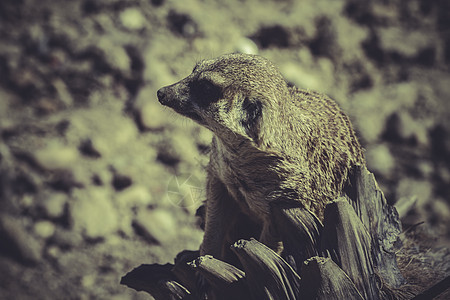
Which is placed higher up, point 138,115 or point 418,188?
point 138,115

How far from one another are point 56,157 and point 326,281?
1984 mm

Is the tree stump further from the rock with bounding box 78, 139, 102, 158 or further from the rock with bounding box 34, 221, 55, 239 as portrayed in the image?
the rock with bounding box 78, 139, 102, 158

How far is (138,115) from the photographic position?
2555 millimetres

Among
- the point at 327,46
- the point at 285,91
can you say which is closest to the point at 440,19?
the point at 327,46

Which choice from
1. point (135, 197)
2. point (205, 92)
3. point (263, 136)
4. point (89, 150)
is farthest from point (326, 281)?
point (89, 150)

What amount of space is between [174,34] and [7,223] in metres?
1.64

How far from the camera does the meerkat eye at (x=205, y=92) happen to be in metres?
1.12

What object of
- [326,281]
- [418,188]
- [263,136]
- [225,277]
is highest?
[418,188]

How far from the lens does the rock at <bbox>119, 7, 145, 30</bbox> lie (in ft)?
9.31

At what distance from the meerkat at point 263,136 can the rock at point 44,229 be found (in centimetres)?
145

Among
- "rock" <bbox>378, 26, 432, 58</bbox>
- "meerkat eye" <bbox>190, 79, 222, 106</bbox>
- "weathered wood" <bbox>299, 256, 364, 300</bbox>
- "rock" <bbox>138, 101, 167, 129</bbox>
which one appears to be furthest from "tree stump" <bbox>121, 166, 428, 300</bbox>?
"rock" <bbox>378, 26, 432, 58</bbox>

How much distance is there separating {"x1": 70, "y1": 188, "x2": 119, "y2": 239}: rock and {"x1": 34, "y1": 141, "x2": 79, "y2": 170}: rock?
8.3 inches

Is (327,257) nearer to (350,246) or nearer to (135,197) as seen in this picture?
(350,246)

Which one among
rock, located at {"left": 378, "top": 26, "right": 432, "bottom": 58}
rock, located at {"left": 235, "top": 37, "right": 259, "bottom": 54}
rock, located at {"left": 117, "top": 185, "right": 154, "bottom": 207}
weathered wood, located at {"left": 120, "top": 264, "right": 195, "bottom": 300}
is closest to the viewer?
weathered wood, located at {"left": 120, "top": 264, "right": 195, "bottom": 300}
